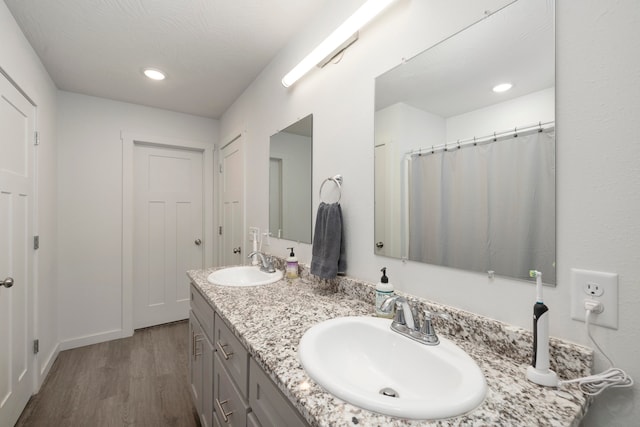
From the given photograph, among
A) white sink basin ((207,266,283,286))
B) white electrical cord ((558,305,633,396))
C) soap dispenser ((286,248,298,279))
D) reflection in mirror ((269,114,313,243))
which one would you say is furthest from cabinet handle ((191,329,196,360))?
white electrical cord ((558,305,633,396))

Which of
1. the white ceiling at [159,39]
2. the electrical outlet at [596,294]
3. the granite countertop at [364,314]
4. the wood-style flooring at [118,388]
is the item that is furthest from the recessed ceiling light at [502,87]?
the wood-style flooring at [118,388]

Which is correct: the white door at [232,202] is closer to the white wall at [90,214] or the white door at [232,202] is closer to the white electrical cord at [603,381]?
the white wall at [90,214]

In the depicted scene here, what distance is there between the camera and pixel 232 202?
2676 millimetres

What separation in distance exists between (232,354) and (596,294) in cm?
106

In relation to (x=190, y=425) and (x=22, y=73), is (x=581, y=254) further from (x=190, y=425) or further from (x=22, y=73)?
(x=22, y=73)

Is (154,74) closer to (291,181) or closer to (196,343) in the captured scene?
(291,181)

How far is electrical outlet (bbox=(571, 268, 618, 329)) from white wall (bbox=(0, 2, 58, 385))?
2.48 m

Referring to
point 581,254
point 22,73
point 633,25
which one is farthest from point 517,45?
point 22,73

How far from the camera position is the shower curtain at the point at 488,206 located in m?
0.70

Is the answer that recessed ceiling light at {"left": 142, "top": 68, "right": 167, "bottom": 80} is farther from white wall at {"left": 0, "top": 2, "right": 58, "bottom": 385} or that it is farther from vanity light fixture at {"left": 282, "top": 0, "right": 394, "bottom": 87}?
vanity light fixture at {"left": 282, "top": 0, "right": 394, "bottom": 87}

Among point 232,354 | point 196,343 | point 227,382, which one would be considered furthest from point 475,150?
point 196,343

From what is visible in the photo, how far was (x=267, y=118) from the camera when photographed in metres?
2.01

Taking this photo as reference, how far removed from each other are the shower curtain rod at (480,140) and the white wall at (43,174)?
6.76ft

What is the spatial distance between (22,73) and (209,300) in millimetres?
1764
